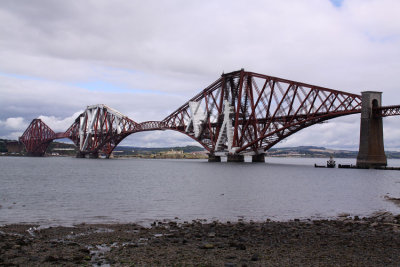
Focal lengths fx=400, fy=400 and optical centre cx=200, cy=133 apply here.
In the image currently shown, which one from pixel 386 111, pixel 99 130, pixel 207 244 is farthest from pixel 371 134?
pixel 99 130

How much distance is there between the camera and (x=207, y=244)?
1608 cm

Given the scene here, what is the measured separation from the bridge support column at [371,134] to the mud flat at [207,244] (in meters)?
50.3

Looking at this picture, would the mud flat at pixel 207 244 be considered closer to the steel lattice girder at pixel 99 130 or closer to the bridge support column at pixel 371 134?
the bridge support column at pixel 371 134

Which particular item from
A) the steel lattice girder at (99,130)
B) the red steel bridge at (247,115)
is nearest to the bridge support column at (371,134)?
the red steel bridge at (247,115)

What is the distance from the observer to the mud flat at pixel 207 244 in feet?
45.6

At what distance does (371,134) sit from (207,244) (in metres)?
60.3

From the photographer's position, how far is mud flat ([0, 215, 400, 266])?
45.6 ft

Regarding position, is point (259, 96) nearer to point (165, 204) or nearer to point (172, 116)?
point (172, 116)

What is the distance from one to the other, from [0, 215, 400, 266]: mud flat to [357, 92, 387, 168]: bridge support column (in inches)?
1981

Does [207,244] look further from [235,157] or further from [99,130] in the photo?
[99,130]

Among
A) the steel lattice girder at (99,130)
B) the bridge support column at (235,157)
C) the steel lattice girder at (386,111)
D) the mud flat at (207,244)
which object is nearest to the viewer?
the mud flat at (207,244)

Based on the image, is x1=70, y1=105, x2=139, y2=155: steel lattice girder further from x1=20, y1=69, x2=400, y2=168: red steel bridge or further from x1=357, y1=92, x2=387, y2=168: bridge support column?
x1=357, y1=92, x2=387, y2=168: bridge support column

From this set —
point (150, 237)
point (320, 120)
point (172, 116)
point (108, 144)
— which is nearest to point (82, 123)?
point (108, 144)

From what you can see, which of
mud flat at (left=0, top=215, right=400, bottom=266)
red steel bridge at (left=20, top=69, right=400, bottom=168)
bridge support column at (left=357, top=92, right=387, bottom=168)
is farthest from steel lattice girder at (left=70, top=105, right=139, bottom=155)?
mud flat at (left=0, top=215, right=400, bottom=266)
